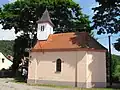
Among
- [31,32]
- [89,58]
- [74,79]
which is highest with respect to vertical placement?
[31,32]

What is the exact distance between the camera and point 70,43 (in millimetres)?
36844

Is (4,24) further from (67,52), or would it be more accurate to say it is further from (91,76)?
(91,76)

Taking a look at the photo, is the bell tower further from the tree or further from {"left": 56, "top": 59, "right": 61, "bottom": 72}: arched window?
the tree

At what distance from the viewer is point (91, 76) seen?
35.1 m

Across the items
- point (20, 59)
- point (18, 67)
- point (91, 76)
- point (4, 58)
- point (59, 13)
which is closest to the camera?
point (91, 76)

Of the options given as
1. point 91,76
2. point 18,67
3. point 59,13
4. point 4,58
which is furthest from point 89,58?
point 4,58

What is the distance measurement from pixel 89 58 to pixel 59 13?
16.5m

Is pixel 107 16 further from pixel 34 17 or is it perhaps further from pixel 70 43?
pixel 34 17

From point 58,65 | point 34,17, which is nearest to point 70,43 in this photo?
point 58,65

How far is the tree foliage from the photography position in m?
35.4

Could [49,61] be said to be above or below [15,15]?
below

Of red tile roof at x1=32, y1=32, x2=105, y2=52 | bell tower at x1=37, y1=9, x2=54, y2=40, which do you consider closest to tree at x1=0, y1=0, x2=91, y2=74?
bell tower at x1=37, y1=9, x2=54, y2=40

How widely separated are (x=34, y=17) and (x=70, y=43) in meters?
15.6

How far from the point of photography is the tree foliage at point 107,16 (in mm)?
35438
